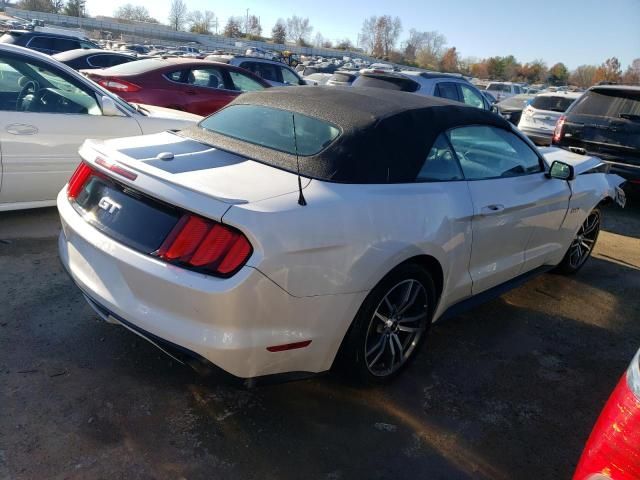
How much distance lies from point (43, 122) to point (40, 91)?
0.39 m

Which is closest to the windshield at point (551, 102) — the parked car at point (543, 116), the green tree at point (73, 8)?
the parked car at point (543, 116)

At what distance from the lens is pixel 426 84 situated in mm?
9227

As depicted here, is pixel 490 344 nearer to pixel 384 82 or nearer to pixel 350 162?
pixel 350 162

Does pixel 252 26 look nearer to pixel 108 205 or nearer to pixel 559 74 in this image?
pixel 559 74

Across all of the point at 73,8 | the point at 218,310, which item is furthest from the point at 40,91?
the point at 73,8

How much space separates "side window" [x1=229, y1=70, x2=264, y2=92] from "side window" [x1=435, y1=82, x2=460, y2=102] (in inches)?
125

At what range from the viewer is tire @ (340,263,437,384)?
2699 mm

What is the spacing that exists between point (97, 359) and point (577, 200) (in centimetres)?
382

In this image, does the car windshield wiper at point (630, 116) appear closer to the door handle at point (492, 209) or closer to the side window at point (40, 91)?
the door handle at point (492, 209)

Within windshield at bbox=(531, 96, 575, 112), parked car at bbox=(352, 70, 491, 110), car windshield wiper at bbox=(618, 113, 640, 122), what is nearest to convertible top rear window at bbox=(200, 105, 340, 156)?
parked car at bbox=(352, 70, 491, 110)

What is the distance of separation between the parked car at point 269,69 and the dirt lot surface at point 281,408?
386 inches

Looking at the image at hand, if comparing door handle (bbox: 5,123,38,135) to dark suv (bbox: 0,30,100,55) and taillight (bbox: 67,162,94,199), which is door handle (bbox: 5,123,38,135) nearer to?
taillight (bbox: 67,162,94,199)

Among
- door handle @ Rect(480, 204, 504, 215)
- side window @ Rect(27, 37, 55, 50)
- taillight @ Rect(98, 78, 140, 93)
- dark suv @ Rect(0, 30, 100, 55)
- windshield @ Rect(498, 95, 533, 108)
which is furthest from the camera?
windshield @ Rect(498, 95, 533, 108)

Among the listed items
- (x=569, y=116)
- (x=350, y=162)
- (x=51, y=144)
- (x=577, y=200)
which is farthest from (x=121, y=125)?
(x=569, y=116)
